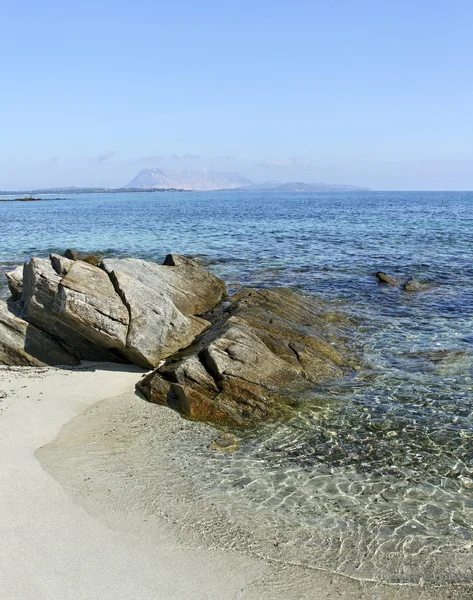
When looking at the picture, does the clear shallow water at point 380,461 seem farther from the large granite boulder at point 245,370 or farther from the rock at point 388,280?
the rock at point 388,280

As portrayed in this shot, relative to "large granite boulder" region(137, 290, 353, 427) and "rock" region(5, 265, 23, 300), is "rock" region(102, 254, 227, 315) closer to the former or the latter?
"large granite boulder" region(137, 290, 353, 427)

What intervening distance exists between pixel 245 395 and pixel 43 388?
4.67 m

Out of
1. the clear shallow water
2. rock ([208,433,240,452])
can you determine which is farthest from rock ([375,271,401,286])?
rock ([208,433,240,452])

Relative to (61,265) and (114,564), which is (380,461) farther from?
(61,265)

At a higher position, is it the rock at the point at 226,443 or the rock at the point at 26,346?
the rock at the point at 26,346

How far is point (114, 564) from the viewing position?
6543 mm

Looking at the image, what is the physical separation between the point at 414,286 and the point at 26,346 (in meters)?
16.7

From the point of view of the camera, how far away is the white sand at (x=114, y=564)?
6.13 metres

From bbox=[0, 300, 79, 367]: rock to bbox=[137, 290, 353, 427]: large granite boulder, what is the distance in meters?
2.89

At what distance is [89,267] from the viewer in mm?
13938

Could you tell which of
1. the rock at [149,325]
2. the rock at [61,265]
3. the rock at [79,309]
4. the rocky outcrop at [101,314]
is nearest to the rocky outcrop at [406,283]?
the rocky outcrop at [101,314]

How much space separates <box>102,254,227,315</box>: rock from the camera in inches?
657

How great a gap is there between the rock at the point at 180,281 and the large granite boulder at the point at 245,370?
120 inches

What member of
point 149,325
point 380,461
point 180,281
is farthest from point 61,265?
point 380,461
